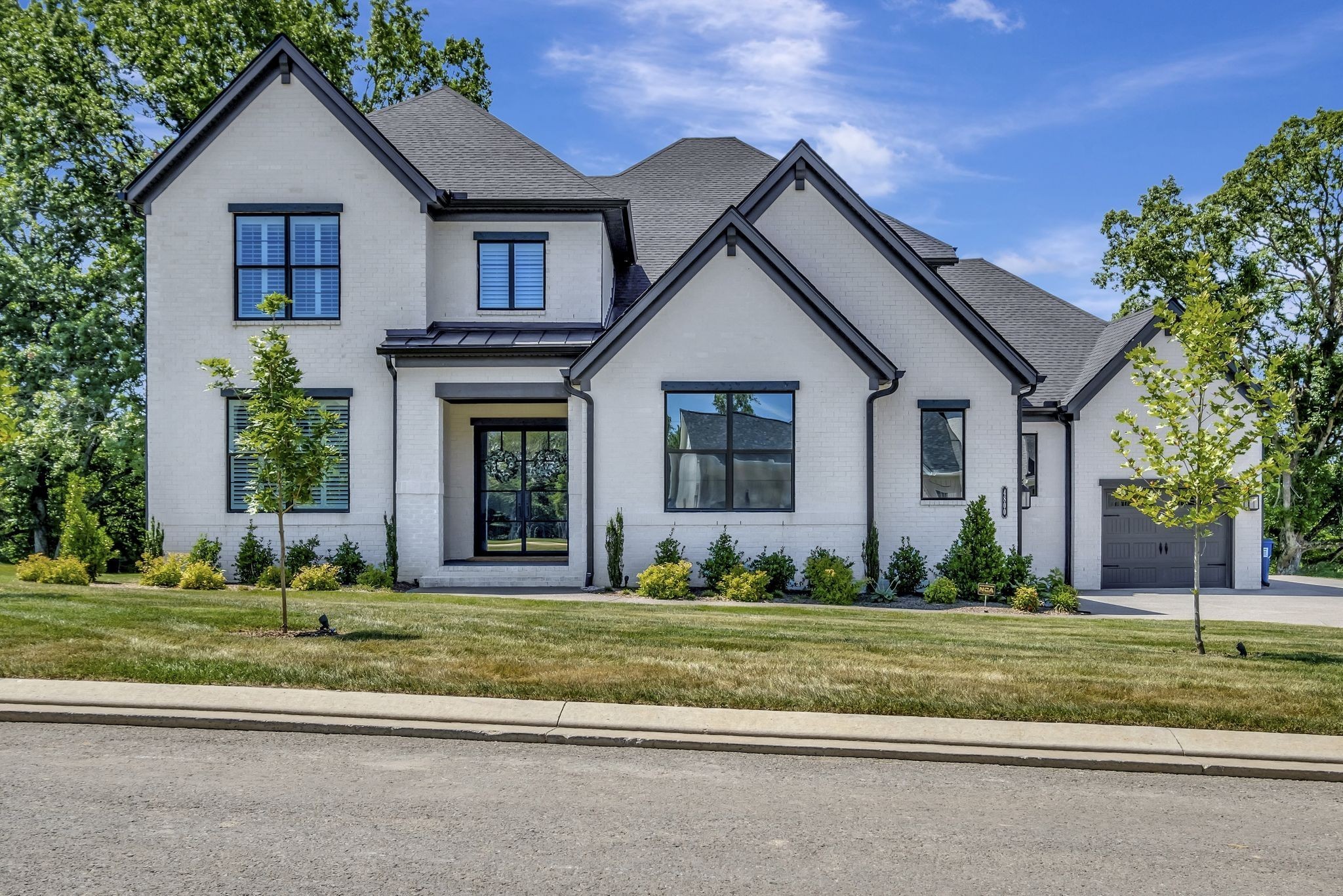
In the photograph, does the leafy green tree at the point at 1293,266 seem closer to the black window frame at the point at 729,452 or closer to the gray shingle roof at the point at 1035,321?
the gray shingle roof at the point at 1035,321

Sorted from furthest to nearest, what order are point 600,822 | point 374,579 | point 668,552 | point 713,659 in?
point 668,552 → point 374,579 → point 713,659 → point 600,822

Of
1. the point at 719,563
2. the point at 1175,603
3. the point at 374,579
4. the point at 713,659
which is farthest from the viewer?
the point at 1175,603

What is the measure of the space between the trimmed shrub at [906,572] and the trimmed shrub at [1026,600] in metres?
1.80

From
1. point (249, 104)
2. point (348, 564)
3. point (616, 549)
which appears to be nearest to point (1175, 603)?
point (616, 549)

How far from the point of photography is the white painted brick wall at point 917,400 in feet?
63.9

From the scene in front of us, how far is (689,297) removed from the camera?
18891 mm

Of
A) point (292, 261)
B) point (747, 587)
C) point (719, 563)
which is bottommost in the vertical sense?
point (747, 587)

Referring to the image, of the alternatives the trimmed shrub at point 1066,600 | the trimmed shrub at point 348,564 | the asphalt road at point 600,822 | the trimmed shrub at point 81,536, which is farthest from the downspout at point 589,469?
the asphalt road at point 600,822

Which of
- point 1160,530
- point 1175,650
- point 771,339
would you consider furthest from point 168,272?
point 1160,530

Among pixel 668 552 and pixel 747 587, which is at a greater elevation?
pixel 668 552

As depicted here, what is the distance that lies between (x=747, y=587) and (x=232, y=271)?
37.7 ft

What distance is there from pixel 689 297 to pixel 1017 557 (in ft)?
25.6

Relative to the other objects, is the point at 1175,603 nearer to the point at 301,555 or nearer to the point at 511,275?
the point at 511,275

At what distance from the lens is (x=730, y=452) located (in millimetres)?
18953
